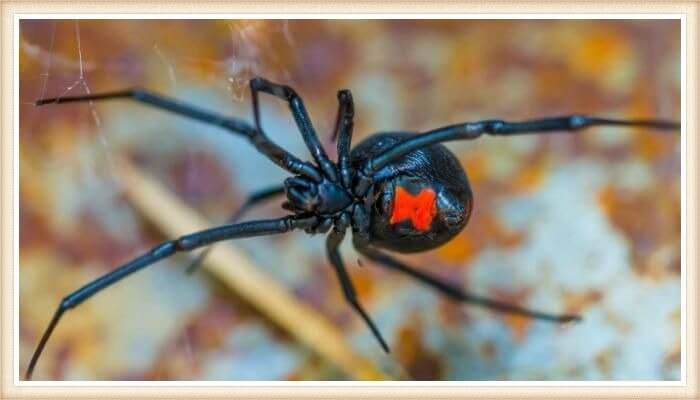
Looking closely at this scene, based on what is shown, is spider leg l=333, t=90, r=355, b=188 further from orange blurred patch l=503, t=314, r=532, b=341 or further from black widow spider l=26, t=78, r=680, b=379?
orange blurred patch l=503, t=314, r=532, b=341

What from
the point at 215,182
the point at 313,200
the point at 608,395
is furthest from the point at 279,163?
the point at 608,395

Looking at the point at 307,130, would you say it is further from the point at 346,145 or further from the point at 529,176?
the point at 529,176

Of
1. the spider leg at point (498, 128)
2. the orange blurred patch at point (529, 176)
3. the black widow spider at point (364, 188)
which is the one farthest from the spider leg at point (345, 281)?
the orange blurred patch at point (529, 176)

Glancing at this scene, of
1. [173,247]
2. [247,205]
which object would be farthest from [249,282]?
[173,247]

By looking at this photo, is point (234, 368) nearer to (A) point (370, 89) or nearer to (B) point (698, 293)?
(A) point (370, 89)

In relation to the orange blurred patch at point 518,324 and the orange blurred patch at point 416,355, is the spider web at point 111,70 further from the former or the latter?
the orange blurred patch at point 518,324

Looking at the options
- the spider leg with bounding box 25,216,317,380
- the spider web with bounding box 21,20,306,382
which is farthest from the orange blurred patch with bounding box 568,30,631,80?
the spider leg with bounding box 25,216,317,380
